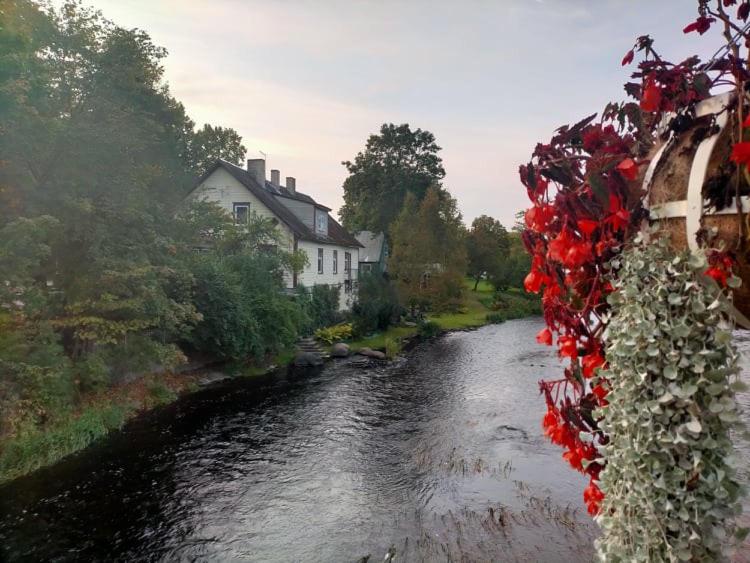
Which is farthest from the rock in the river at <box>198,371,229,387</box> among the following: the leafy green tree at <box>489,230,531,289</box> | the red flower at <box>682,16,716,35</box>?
the leafy green tree at <box>489,230,531,289</box>

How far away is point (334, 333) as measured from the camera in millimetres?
26031

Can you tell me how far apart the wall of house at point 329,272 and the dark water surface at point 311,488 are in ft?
43.4

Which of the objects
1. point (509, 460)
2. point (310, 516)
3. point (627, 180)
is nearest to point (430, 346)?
point (509, 460)

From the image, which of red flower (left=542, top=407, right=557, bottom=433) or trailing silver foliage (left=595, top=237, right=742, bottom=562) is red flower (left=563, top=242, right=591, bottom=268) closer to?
trailing silver foliage (left=595, top=237, right=742, bottom=562)

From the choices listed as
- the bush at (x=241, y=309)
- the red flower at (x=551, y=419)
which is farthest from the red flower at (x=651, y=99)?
the bush at (x=241, y=309)

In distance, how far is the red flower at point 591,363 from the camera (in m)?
2.11

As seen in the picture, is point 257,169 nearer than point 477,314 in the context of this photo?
Yes

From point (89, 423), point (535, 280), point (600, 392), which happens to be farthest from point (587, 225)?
point (89, 423)

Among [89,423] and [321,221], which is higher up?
[321,221]

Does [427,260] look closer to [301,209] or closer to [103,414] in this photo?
[301,209]

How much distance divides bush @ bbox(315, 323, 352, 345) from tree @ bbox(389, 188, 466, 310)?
8.57 metres

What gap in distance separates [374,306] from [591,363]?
27470mm

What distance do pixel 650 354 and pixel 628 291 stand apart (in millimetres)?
237

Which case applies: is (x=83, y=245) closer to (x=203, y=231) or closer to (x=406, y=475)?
(x=203, y=231)
